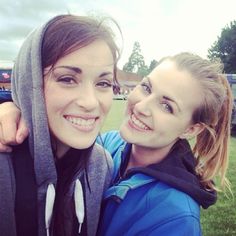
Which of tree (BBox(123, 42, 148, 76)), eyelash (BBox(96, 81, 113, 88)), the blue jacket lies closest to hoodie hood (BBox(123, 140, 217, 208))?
the blue jacket

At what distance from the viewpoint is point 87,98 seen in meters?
1.99

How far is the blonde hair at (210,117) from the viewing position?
2.60 metres

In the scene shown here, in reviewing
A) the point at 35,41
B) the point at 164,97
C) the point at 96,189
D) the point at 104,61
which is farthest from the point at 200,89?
the point at 35,41

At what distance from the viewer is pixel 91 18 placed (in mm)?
2131

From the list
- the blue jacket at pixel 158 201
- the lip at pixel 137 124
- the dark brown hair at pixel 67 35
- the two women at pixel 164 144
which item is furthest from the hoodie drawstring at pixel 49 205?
the lip at pixel 137 124

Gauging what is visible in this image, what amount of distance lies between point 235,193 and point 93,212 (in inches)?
184

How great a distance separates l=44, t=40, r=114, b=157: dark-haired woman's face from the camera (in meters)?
1.94

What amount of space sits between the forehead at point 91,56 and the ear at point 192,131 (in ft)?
2.83

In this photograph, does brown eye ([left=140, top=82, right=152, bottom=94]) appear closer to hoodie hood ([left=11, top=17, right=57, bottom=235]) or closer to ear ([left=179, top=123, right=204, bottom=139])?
ear ([left=179, top=123, right=204, bottom=139])

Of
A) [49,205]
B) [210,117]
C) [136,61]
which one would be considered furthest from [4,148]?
[136,61]

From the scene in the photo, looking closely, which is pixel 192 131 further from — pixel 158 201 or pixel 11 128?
pixel 11 128

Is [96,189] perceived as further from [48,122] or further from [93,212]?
[48,122]

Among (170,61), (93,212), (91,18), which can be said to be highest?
Answer: (91,18)

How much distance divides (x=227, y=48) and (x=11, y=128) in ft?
138
